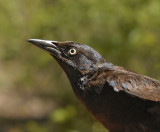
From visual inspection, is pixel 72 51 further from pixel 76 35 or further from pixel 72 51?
pixel 76 35

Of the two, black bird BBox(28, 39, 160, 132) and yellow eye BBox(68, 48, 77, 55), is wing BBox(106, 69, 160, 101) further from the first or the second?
yellow eye BBox(68, 48, 77, 55)

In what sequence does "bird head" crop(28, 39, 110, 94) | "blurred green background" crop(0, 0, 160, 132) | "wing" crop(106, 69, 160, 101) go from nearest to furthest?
"wing" crop(106, 69, 160, 101) → "bird head" crop(28, 39, 110, 94) → "blurred green background" crop(0, 0, 160, 132)

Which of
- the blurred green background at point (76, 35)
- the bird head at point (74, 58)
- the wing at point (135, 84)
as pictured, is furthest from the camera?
the blurred green background at point (76, 35)

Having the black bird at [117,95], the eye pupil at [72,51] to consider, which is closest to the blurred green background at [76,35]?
the black bird at [117,95]

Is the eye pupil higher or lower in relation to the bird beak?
lower

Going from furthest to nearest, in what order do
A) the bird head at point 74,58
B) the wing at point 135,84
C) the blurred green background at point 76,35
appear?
the blurred green background at point 76,35, the bird head at point 74,58, the wing at point 135,84

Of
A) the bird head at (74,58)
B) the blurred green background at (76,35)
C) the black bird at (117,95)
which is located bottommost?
the black bird at (117,95)

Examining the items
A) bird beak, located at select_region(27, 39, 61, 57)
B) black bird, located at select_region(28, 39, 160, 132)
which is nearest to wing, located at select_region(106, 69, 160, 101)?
black bird, located at select_region(28, 39, 160, 132)

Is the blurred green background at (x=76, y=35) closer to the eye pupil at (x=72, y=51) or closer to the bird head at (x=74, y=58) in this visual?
the bird head at (x=74, y=58)
